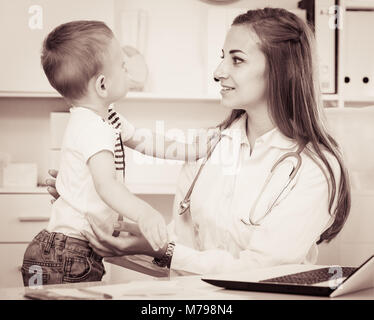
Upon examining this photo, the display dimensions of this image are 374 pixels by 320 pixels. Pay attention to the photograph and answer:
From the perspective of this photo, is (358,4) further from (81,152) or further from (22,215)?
(81,152)

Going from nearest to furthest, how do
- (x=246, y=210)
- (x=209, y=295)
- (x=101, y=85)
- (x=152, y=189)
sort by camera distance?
(x=209, y=295)
(x=101, y=85)
(x=246, y=210)
(x=152, y=189)

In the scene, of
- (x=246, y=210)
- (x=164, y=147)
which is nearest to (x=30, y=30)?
(x=164, y=147)

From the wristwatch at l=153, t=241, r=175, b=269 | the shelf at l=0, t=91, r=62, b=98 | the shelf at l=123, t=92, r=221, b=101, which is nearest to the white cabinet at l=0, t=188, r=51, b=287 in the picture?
the shelf at l=0, t=91, r=62, b=98

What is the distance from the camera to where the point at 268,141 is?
1.24 metres

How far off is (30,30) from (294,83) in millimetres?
1193

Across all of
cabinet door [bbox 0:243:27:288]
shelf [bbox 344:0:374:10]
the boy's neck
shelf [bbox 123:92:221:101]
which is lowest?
cabinet door [bbox 0:243:27:288]

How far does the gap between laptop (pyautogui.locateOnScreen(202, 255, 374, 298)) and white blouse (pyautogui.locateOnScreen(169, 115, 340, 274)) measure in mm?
363

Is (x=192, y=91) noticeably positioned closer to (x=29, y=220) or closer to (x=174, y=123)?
(x=174, y=123)

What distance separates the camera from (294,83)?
1229 millimetres

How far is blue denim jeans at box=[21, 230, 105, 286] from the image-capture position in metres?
1.02

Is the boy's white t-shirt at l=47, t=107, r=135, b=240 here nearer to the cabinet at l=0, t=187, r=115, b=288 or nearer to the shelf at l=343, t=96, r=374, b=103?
the cabinet at l=0, t=187, r=115, b=288

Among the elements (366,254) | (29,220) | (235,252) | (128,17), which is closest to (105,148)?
(235,252)

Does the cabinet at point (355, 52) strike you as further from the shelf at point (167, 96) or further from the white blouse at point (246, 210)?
the white blouse at point (246, 210)
